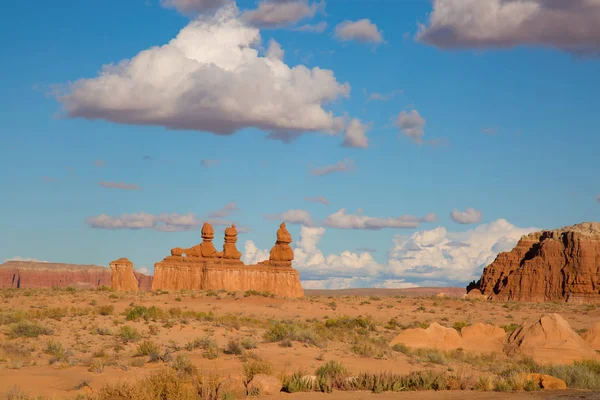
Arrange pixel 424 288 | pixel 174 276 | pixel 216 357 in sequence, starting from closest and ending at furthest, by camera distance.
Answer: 1. pixel 216 357
2. pixel 174 276
3. pixel 424 288

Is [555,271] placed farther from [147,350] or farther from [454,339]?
[147,350]

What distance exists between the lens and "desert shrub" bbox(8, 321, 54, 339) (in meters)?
24.7

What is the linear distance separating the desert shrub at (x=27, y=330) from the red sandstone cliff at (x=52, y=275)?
109869 mm

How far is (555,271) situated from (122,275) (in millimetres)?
45701

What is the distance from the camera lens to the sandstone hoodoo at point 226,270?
61.0 m

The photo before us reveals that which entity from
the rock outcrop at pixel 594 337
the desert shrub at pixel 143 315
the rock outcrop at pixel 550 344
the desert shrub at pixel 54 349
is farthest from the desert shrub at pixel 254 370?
the rock outcrop at pixel 594 337

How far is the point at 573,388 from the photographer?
16703mm

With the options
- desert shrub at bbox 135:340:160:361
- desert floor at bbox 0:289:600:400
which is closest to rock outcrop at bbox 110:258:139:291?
desert floor at bbox 0:289:600:400

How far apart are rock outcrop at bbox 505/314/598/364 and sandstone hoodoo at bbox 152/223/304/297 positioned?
37.4 metres

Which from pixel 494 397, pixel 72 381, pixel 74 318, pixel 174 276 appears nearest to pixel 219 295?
pixel 174 276

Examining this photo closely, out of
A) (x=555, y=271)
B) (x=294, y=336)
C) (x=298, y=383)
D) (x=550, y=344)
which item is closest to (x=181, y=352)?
(x=294, y=336)

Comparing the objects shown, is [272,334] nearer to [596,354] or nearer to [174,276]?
[596,354]

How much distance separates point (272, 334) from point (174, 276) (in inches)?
1475

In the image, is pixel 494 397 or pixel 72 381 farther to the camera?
pixel 72 381
